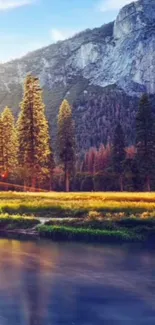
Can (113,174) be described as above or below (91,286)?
above

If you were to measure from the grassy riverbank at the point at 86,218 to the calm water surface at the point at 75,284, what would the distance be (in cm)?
236

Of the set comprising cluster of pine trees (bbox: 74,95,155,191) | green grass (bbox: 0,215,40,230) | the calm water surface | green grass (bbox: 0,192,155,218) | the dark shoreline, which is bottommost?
the calm water surface

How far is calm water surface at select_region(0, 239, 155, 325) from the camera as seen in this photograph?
24125 mm

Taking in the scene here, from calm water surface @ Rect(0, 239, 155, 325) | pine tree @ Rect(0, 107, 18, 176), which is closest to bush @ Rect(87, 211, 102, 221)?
calm water surface @ Rect(0, 239, 155, 325)

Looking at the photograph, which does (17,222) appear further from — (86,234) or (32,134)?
(32,134)

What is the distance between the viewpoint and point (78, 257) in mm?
35750

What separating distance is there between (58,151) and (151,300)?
2289 inches

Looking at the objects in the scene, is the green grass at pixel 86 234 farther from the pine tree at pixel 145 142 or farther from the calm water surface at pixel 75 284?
the pine tree at pixel 145 142

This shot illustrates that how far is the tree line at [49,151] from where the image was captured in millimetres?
75438

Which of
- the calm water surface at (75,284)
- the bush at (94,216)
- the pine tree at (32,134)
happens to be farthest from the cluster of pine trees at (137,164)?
the calm water surface at (75,284)

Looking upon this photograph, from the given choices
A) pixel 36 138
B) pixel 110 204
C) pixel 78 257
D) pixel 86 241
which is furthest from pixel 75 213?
pixel 36 138

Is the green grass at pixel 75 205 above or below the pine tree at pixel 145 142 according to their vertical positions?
below

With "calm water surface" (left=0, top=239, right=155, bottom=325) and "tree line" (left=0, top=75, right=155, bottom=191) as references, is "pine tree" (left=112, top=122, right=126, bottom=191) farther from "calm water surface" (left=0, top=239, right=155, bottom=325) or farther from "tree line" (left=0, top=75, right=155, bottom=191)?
"calm water surface" (left=0, top=239, right=155, bottom=325)

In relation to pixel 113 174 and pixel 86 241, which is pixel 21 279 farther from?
pixel 113 174
